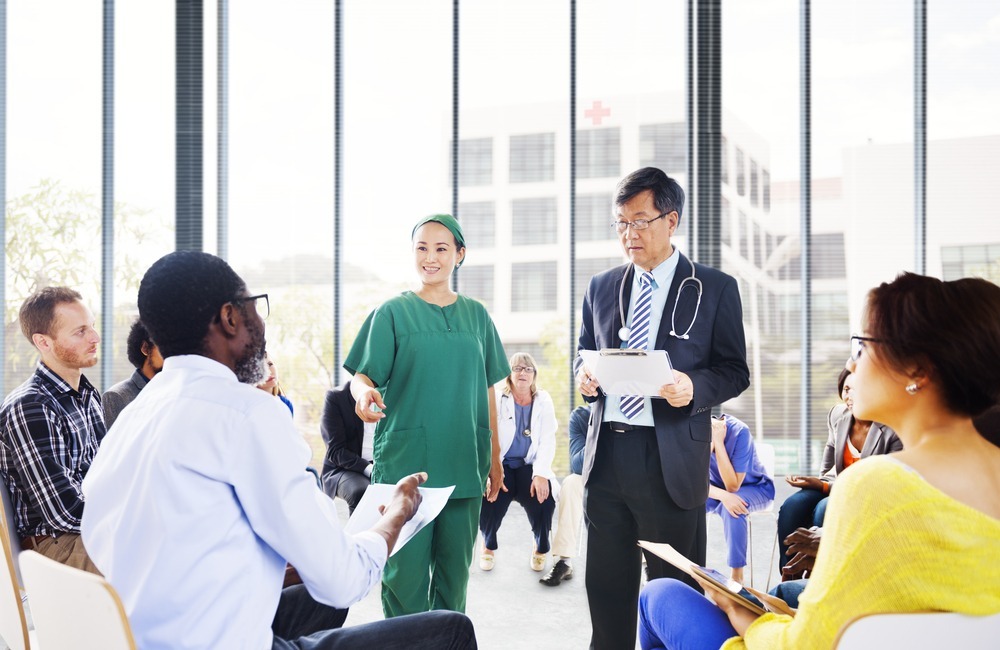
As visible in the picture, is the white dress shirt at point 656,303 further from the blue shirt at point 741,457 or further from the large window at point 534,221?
the large window at point 534,221

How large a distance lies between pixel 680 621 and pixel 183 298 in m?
1.17

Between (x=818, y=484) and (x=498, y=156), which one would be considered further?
(x=498, y=156)

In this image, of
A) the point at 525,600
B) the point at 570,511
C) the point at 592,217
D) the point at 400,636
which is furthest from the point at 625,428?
the point at 592,217

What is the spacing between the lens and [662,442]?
224cm

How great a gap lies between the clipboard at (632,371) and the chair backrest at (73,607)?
1.40 meters

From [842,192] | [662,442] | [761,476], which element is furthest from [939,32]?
Result: [662,442]

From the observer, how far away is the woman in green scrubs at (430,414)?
2.52 meters

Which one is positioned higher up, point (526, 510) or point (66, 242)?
point (66, 242)

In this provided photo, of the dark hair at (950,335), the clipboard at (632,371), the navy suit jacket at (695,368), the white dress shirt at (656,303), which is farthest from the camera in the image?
the white dress shirt at (656,303)

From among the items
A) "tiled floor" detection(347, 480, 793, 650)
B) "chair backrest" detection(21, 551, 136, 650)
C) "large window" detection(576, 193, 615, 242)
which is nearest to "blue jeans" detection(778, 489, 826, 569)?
"tiled floor" detection(347, 480, 793, 650)

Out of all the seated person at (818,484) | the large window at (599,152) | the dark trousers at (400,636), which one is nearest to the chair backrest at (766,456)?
the seated person at (818,484)

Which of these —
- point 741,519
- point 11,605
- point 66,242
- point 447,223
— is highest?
point 66,242

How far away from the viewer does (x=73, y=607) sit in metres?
1.12

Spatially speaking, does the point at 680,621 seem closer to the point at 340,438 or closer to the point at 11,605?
the point at 11,605
